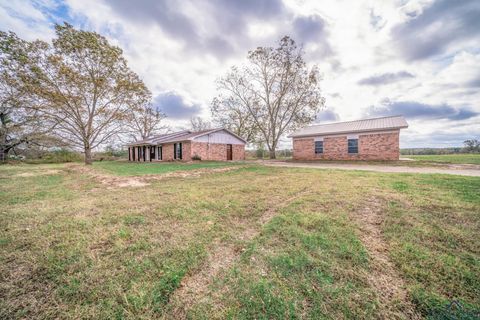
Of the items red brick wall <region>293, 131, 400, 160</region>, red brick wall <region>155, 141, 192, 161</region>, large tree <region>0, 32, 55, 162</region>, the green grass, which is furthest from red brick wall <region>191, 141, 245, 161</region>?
large tree <region>0, 32, 55, 162</region>

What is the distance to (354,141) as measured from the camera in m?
15.3

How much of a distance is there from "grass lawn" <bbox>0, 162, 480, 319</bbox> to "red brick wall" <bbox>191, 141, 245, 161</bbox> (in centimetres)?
1443

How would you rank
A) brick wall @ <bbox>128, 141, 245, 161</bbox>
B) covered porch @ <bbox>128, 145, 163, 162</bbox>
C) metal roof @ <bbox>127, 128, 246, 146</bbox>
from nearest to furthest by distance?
brick wall @ <bbox>128, 141, 245, 161</bbox> < metal roof @ <bbox>127, 128, 246, 146</bbox> < covered porch @ <bbox>128, 145, 163, 162</bbox>

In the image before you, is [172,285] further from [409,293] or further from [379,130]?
[379,130]

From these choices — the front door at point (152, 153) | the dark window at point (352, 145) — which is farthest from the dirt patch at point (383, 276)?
the front door at point (152, 153)

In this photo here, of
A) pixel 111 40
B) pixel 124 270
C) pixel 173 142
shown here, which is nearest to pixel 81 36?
pixel 111 40

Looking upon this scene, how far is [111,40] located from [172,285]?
21519 millimetres

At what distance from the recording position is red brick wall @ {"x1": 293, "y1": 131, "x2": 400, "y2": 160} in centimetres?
1388

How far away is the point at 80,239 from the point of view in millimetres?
2662

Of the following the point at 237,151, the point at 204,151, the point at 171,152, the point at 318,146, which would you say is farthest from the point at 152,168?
the point at 318,146

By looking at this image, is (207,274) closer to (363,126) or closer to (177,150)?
(363,126)

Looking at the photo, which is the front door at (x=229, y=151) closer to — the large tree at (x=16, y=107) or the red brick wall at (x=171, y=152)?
the red brick wall at (x=171, y=152)

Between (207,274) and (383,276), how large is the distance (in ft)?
6.11

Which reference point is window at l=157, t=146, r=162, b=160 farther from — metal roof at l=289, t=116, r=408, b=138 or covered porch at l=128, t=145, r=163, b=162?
metal roof at l=289, t=116, r=408, b=138
